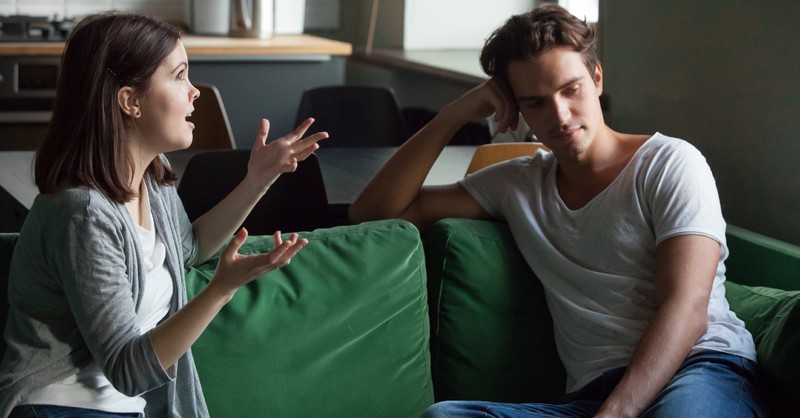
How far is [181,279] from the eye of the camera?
162 cm

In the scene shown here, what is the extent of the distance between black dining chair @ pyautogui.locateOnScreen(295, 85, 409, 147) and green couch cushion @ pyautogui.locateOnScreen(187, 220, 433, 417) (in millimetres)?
1814

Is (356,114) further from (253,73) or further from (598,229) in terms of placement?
(598,229)

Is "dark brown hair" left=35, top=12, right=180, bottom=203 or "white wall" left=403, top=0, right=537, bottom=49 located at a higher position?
"dark brown hair" left=35, top=12, right=180, bottom=203

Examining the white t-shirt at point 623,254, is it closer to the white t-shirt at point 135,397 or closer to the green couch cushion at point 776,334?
the green couch cushion at point 776,334

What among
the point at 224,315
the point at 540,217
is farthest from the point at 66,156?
the point at 540,217

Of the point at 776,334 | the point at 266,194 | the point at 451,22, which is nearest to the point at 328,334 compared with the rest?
the point at 266,194

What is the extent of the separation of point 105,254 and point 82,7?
3.83m

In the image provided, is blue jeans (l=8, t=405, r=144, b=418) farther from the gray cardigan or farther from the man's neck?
the man's neck

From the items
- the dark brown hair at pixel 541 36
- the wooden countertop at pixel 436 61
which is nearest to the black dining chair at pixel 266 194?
the dark brown hair at pixel 541 36

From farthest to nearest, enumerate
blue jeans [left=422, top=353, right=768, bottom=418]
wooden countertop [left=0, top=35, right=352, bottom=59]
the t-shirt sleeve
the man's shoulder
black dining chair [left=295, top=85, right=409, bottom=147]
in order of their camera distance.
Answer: wooden countertop [left=0, top=35, right=352, bottom=59] < black dining chair [left=295, top=85, right=409, bottom=147] < the man's shoulder < the t-shirt sleeve < blue jeans [left=422, top=353, right=768, bottom=418]

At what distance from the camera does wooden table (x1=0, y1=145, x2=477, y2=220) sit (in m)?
2.36

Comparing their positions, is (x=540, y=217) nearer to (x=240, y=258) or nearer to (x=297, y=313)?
(x=297, y=313)

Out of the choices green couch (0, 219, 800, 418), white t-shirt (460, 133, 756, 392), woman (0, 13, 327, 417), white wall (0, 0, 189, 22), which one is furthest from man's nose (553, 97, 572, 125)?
white wall (0, 0, 189, 22)

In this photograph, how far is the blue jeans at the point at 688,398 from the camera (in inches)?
62.6
